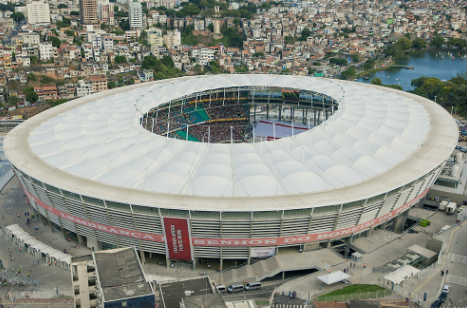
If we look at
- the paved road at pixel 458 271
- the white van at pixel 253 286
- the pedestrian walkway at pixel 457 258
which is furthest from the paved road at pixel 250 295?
the pedestrian walkway at pixel 457 258

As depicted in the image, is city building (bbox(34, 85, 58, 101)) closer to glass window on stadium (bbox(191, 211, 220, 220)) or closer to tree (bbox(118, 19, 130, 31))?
glass window on stadium (bbox(191, 211, 220, 220))

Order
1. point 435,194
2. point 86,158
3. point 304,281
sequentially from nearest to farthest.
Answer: point 304,281 < point 86,158 < point 435,194

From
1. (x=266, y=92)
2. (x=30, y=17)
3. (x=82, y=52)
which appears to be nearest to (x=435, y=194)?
(x=266, y=92)

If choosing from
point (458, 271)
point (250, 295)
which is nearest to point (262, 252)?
point (250, 295)

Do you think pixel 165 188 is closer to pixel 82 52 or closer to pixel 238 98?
pixel 238 98

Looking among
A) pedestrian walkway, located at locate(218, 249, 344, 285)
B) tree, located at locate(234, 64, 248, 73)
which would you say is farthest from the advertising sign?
tree, located at locate(234, 64, 248, 73)

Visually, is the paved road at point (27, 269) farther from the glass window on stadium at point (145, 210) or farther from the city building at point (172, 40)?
the city building at point (172, 40)
